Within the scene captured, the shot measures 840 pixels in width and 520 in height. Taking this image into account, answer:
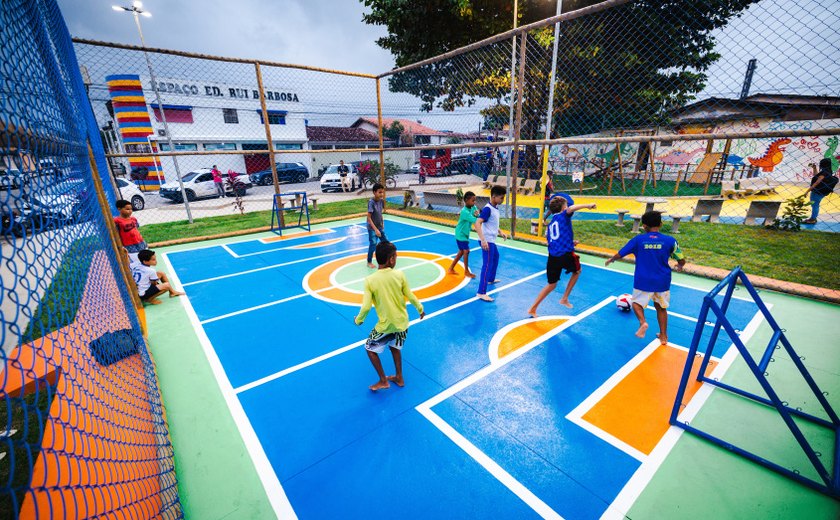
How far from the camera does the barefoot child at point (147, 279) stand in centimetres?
611

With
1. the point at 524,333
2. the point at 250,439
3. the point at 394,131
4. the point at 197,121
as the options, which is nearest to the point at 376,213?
the point at 524,333

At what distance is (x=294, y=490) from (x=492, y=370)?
92.1 inches

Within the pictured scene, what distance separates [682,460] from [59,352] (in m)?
5.48

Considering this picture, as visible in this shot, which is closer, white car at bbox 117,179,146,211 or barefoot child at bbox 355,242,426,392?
barefoot child at bbox 355,242,426,392

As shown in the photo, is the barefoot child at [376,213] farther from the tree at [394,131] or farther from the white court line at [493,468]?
the tree at [394,131]

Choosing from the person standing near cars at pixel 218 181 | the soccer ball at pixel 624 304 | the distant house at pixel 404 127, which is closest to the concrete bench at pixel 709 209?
the soccer ball at pixel 624 304

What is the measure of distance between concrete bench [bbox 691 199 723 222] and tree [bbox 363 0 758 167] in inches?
140

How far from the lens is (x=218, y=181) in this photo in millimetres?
20938

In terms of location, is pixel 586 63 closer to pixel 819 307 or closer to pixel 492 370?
pixel 819 307

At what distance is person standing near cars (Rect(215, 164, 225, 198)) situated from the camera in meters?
20.4

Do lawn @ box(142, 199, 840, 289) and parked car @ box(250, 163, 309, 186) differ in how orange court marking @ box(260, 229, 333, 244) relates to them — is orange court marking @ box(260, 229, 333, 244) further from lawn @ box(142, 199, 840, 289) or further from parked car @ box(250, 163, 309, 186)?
parked car @ box(250, 163, 309, 186)

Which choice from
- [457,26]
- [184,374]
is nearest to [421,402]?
[184,374]

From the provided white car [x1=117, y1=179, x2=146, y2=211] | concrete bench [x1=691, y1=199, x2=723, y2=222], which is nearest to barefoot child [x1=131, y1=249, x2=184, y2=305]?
white car [x1=117, y1=179, x2=146, y2=211]

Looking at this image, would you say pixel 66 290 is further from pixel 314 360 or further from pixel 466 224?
pixel 466 224
